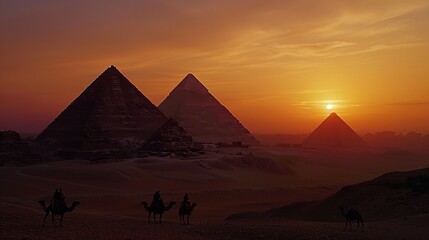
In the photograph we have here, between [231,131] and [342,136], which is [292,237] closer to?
[231,131]

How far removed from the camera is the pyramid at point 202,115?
359 ft

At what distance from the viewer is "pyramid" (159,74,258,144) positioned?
10956 cm

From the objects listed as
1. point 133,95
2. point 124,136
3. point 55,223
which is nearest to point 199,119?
point 133,95

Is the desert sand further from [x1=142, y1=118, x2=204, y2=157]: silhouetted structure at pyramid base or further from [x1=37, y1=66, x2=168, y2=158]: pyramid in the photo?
[x1=37, y1=66, x2=168, y2=158]: pyramid

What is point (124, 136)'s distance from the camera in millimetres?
64125

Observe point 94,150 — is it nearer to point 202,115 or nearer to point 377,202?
point 377,202

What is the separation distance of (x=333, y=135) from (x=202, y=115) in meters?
47.8

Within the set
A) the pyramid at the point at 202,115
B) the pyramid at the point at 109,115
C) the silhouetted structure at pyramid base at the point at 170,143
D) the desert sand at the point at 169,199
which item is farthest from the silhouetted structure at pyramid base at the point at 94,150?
the pyramid at the point at 202,115

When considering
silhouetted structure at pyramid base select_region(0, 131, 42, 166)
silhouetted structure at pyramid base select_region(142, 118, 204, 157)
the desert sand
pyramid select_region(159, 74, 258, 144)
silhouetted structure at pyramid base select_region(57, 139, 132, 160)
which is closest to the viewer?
the desert sand

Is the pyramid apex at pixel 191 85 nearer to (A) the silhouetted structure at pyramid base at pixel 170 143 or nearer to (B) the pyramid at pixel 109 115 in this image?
(B) the pyramid at pixel 109 115

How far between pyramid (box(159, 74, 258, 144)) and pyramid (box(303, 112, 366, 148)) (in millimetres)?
34209

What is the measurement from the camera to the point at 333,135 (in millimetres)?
141625

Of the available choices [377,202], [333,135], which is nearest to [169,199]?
[377,202]

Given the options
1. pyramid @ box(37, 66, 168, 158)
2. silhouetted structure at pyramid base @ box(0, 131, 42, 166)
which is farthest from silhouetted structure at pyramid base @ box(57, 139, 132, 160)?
silhouetted structure at pyramid base @ box(0, 131, 42, 166)
